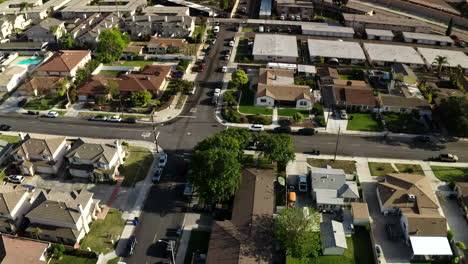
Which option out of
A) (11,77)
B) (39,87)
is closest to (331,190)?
(39,87)

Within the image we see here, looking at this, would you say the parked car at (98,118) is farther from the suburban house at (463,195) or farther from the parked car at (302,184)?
the suburban house at (463,195)

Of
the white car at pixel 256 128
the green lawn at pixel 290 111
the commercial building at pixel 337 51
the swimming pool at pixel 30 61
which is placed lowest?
the white car at pixel 256 128

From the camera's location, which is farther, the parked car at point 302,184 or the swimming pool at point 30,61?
the swimming pool at point 30,61

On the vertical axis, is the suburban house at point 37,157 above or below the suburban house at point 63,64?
below

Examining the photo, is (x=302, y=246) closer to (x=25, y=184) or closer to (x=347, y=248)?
(x=347, y=248)

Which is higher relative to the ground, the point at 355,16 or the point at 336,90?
the point at 355,16

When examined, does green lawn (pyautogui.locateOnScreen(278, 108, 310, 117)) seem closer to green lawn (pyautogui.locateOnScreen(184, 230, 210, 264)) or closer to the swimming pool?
green lawn (pyautogui.locateOnScreen(184, 230, 210, 264))

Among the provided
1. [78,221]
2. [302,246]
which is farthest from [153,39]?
[302,246]

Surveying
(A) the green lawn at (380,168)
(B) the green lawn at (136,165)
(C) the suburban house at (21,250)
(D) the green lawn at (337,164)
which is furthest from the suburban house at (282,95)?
(C) the suburban house at (21,250)
